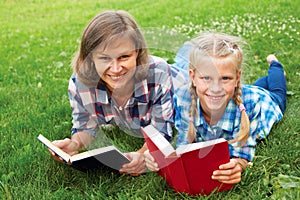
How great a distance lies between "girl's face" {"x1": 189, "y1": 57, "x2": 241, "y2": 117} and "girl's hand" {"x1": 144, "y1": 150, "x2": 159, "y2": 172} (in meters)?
0.48

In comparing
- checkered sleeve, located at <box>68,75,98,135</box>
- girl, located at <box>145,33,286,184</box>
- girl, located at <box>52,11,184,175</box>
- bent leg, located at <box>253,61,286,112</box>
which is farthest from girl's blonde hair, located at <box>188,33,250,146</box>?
bent leg, located at <box>253,61,286,112</box>

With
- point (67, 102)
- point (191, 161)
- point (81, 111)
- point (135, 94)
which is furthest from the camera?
point (67, 102)

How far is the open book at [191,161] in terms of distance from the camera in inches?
86.7

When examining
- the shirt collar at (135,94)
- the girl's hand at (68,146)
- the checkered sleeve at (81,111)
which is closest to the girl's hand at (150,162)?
the shirt collar at (135,94)

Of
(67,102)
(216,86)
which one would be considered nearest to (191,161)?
(216,86)

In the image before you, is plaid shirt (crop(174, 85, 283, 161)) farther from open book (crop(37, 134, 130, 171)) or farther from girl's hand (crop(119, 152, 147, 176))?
open book (crop(37, 134, 130, 171))

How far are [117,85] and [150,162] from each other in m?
0.56

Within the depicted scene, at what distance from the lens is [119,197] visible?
2375mm

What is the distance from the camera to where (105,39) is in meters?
2.63

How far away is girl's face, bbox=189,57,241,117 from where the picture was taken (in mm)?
2463

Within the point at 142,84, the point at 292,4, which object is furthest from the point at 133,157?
the point at 292,4

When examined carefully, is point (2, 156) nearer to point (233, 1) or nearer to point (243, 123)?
point (243, 123)

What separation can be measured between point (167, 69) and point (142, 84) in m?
0.19

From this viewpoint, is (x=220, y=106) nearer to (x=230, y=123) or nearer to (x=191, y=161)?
(x=230, y=123)
